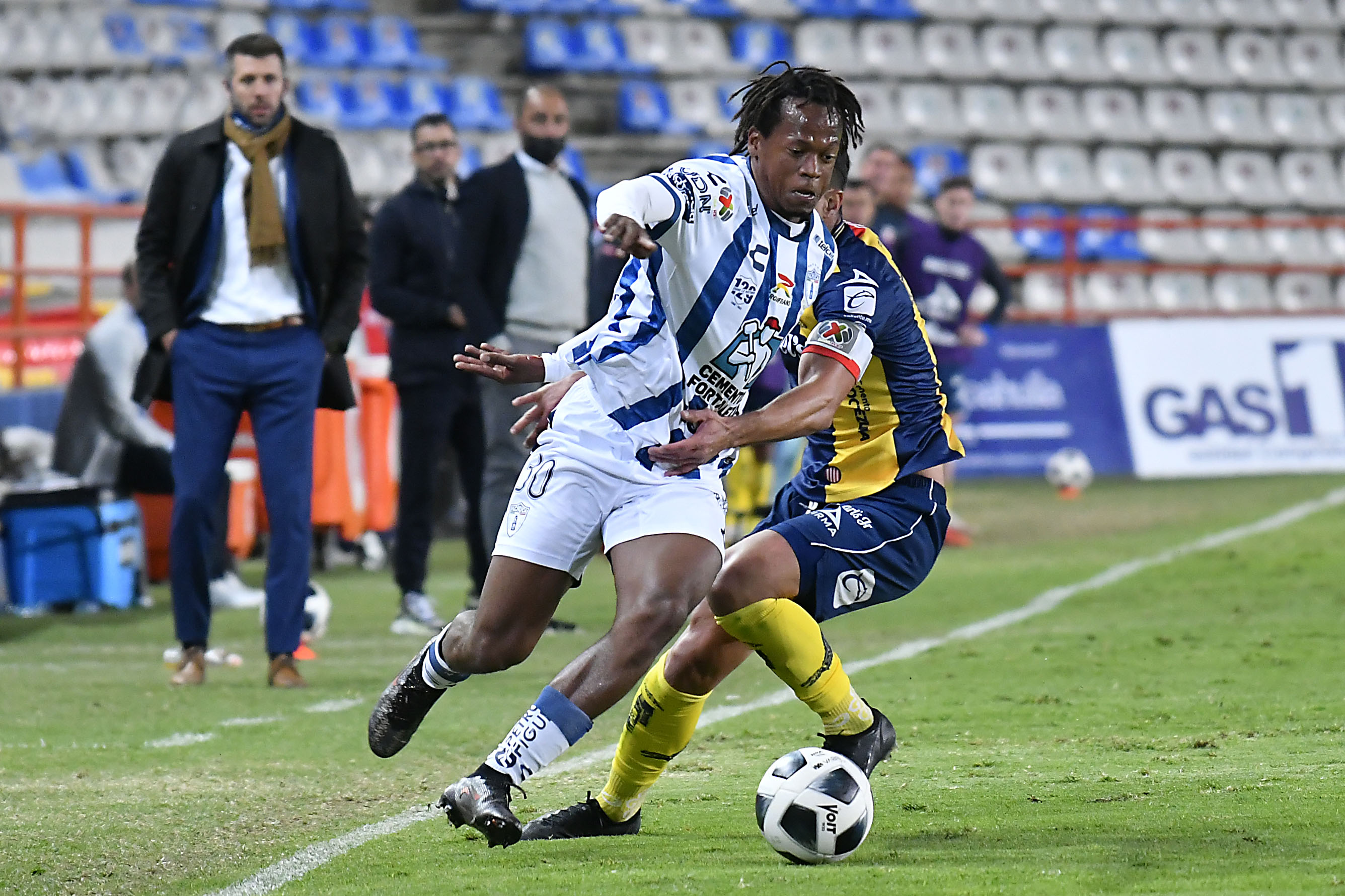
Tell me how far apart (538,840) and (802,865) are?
70cm

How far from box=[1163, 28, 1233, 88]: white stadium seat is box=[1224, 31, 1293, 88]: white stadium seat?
14cm

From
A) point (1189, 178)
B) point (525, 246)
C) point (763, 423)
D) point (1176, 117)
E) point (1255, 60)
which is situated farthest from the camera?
point (1255, 60)

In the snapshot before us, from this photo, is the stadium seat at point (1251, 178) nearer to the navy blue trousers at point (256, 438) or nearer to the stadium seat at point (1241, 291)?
the stadium seat at point (1241, 291)

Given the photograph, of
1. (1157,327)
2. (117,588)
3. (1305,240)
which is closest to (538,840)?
(117,588)

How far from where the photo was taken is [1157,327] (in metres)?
16.6

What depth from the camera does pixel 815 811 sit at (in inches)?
167

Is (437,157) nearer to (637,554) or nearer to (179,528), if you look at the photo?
(179,528)

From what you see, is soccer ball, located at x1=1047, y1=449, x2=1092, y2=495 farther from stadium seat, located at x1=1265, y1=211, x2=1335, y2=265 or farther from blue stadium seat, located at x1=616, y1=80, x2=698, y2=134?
stadium seat, located at x1=1265, y1=211, x2=1335, y2=265

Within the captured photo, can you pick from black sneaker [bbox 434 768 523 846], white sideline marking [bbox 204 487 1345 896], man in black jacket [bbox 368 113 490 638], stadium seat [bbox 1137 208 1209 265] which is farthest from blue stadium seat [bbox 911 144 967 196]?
black sneaker [bbox 434 768 523 846]

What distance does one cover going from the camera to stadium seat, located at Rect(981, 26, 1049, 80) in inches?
909

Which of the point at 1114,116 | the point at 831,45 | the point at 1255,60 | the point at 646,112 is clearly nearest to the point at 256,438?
the point at 646,112

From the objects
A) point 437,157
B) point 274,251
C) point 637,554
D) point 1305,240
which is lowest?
point 637,554

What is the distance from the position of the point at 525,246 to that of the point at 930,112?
14413 millimetres

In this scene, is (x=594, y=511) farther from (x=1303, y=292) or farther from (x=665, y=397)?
(x=1303, y=292)
